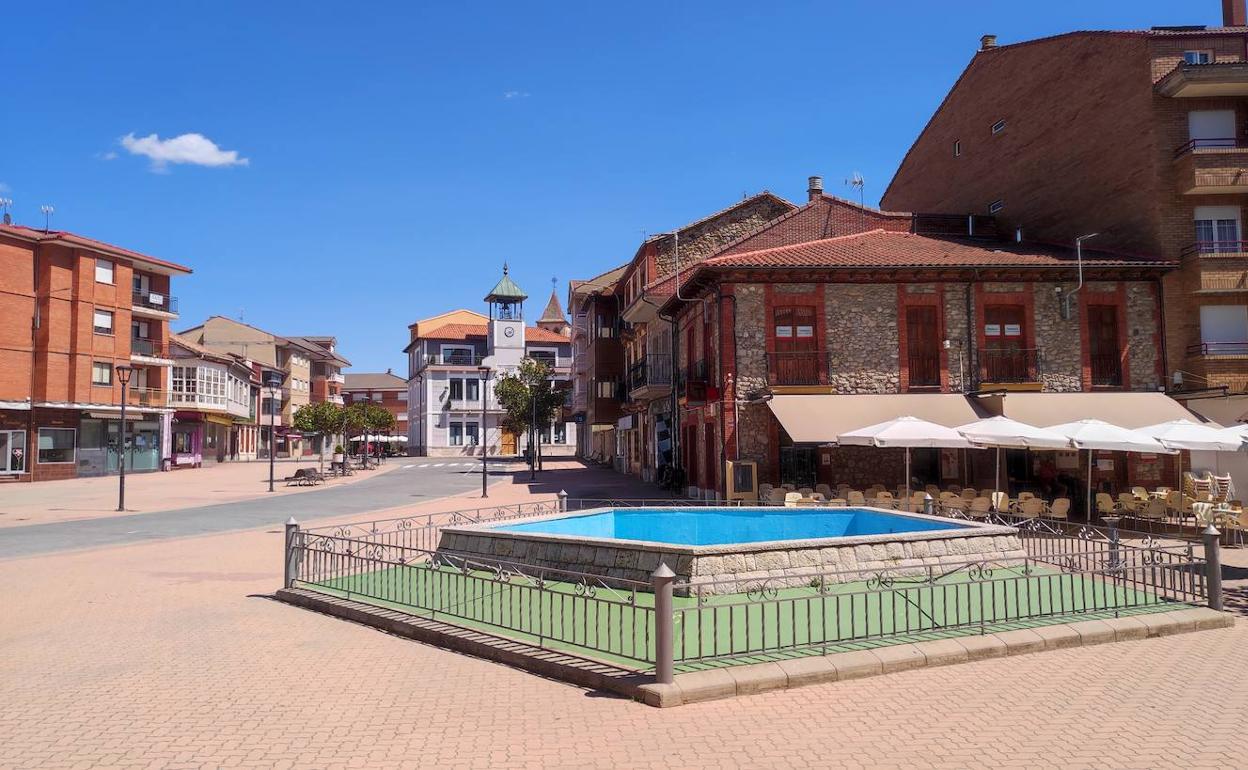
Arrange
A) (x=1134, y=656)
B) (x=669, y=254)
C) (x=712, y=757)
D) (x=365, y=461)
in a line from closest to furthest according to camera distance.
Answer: (x=712, y=757)
(x=1134, y=656)
(x=669, y=254)
(x=365, y=461)

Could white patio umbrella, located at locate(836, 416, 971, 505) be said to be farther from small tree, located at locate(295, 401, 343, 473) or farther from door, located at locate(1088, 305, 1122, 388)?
small tree, located at locate(295, 401, 343, 473)

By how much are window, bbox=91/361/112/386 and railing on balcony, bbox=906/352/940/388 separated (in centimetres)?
4279

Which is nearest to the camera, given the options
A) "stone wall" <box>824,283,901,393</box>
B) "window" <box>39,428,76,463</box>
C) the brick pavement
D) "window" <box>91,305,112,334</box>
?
the brick pavement

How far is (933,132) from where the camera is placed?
34.9 m

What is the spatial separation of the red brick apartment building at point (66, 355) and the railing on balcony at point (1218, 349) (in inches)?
1936

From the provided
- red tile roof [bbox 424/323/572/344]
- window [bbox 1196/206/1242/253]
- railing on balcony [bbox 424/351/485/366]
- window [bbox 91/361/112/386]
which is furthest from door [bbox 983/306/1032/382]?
railing on balcony [bbox 424/351/485/366]

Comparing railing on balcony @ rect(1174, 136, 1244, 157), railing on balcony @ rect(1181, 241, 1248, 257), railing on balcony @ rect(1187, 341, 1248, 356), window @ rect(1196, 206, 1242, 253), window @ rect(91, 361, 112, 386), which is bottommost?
railing on balcony @ rect(1187, 341, 1248, 356)

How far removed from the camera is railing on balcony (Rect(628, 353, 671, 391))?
31.7 metres

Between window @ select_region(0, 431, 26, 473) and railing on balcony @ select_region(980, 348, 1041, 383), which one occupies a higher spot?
railing on balcony @ select_region(980, 348, 1041, 383)

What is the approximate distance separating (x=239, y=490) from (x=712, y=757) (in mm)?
33731

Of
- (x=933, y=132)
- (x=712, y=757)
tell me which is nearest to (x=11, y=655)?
(x=712, y=757)

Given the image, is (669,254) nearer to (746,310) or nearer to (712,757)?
(746,310)

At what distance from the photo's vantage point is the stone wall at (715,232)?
33037 mm

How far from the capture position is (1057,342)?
2408 cm
